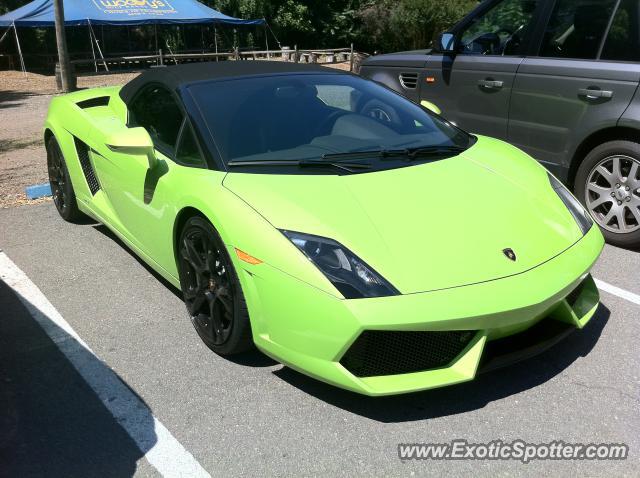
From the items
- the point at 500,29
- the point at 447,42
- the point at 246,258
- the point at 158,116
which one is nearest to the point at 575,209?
the point at 246,258

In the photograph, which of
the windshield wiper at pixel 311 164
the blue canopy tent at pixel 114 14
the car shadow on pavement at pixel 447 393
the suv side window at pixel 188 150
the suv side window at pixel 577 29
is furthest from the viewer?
the blue canopy tent at pixel 114 14

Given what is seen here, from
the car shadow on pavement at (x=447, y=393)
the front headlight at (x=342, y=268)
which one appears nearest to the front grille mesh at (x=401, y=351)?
the front headlight at (x=342, y=268)

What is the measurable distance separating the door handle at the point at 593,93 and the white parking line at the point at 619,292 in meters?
1.41

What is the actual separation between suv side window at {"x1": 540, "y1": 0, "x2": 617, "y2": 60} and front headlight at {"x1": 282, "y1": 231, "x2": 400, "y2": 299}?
3129 mm

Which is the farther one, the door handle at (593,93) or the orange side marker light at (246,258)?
the door handle at (593,93)

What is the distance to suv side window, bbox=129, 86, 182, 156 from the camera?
134 inches

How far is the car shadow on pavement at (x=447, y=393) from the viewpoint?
260 cm

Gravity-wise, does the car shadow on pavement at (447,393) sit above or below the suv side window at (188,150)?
below

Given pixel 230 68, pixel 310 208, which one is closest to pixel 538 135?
pixel 230 68

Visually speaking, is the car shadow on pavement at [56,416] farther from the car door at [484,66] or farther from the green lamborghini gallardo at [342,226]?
the car door at [484,66]

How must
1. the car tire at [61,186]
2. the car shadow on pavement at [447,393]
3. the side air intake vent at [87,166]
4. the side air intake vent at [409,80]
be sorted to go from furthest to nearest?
the side air intake vent at [409,80]
the car tire at [61,186]
the side air intake vent at [87,166]
the car shadow on pavement at [447,393]

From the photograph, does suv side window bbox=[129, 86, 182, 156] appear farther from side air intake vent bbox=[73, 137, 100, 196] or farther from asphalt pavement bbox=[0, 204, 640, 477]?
asphalt pavement bbox=[0, 204, 640, 477]

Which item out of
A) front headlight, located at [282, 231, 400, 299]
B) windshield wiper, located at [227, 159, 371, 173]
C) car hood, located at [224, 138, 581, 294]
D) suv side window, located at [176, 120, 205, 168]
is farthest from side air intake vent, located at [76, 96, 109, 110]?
front headlight, located at [282, 231, 400, 299]

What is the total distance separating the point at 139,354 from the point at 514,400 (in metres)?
1.83
